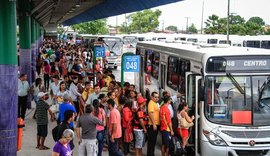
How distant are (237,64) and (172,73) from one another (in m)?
4.08

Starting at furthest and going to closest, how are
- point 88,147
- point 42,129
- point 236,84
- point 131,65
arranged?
point 131,65
point 42,129
point 236,84
point 88,147

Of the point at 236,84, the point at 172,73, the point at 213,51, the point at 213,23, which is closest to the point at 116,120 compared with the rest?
the point at 236,84

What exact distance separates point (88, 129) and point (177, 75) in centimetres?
503

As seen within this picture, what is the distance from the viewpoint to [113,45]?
145 ft

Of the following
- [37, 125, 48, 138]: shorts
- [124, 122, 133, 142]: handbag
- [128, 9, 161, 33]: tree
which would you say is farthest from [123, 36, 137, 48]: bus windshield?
[128, 9, 161, 33]: tree

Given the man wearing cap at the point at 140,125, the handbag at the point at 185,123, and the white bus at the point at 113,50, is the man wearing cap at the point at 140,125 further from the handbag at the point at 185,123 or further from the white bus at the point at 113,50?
the white bus at the point at 113,50

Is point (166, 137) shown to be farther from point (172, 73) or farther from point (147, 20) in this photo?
point (147, 20)

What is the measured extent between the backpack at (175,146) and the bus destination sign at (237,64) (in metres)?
1.92

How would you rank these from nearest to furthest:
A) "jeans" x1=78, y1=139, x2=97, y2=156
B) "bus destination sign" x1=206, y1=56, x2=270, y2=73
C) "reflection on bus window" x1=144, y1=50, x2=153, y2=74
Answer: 1. "jeans" x1=78, y1=139, x2=97, y2=156
2. "bus destination sign" x1=206, y1=56, x2=270, y2=73
3. "reflection on bus window" x1=144, y1=50, x2=153, y2=74

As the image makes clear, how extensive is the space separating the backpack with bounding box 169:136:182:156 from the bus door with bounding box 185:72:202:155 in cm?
37

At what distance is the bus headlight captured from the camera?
10.5 meters

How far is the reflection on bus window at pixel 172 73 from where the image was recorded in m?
14.2

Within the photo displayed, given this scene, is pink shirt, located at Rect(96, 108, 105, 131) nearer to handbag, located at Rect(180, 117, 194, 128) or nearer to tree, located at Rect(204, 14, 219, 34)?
handbag, located at Rect(180, 117, 194, 128)

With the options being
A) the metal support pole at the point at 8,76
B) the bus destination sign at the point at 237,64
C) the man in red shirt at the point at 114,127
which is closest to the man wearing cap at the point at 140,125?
the man in red shirt at the point at 114,127
